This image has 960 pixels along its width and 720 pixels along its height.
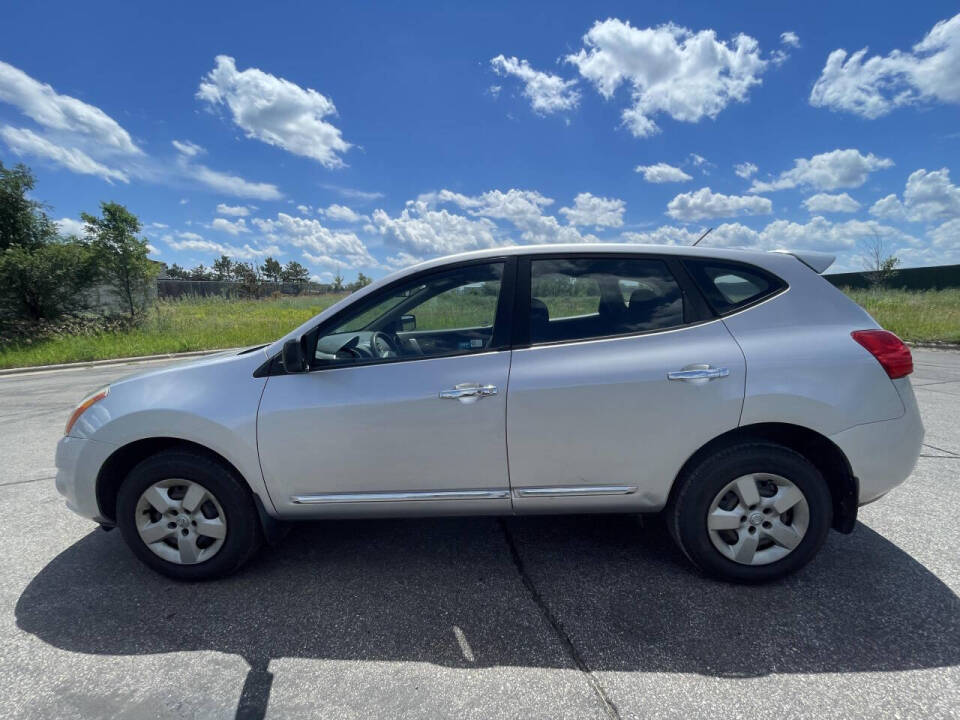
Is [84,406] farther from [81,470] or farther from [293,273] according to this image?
[293,273]

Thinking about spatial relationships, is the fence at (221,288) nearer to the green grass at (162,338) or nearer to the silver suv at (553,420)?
the green grass at (162,338)

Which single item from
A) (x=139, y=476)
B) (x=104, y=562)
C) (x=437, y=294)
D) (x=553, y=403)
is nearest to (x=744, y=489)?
(x=553, y=403)

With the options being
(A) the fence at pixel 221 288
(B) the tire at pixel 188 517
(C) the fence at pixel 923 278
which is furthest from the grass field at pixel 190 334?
(C) the fence at pixel 923 278

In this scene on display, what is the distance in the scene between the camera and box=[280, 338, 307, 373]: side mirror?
235 cm

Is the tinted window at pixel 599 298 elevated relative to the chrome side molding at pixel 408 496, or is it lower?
elevated

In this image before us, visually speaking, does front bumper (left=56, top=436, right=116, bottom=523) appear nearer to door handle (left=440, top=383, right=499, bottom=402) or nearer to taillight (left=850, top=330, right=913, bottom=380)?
door handle (left=440, top=383, right=499, bottom=402)

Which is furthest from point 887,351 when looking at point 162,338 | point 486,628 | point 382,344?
point 162,338

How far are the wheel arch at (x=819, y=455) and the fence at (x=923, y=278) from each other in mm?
41253

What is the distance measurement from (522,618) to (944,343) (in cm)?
1622

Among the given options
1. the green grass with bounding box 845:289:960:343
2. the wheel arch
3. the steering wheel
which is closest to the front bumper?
the steering wheel

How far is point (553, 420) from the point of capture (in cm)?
231

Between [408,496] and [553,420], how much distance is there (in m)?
0.85

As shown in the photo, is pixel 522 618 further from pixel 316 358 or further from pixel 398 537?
pixel 316 358

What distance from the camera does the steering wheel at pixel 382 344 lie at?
2.59 m
